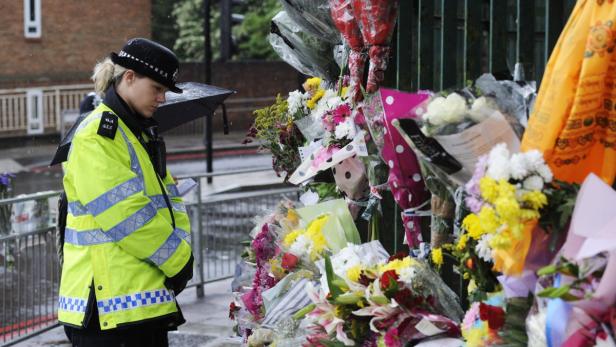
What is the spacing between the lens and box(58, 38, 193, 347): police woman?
181 inches

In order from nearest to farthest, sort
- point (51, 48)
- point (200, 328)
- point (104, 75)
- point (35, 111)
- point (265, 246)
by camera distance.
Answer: point (104, 75)
point (265, 246)
point (200, 328)
point (35, 111)
point (51, 48)

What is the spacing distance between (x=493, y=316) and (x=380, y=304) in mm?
683

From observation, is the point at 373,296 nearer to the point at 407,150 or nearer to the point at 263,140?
the point at 407,150

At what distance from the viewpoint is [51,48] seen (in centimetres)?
3077

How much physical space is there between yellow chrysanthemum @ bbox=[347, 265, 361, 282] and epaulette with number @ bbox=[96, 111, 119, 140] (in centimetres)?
119

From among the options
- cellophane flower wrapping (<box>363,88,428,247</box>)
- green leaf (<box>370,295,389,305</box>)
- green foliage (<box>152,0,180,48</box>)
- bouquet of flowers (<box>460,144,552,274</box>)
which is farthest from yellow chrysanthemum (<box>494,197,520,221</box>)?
green foliage (<box>152,0,180,48</box>)

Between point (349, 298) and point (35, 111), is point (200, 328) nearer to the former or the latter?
point (349, 298)

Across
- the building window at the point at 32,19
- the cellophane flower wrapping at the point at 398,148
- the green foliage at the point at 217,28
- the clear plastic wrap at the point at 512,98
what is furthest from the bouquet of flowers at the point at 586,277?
the green foliage at the point at 217,28

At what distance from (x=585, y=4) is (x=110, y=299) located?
237 centimetres

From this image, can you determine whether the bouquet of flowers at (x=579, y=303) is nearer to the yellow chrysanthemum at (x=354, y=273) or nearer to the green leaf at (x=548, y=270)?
the green leaf at (x=548, y=270)

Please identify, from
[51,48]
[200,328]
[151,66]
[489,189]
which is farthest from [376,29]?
[51,48]

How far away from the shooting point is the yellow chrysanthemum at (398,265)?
13.3 feet

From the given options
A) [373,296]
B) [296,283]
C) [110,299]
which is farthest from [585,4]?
[110,299]

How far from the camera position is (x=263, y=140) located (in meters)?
5.96
